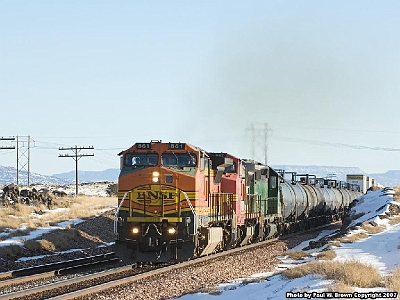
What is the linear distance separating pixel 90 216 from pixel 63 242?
1064cm

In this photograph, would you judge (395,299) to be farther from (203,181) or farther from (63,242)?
(63,242)

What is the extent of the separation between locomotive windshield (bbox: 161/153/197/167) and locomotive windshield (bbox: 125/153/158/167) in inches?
10.1

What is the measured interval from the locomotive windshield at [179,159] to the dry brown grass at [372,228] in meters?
13.8

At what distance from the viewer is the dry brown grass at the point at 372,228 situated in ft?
96.1

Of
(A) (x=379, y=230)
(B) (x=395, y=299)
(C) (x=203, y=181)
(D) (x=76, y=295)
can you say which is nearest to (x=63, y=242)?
(C) (x=203, y=181)

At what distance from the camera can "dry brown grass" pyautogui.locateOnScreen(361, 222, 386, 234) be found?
96.1 ft

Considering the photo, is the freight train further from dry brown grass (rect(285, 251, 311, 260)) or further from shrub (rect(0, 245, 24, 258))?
shrub (rect(0, 245, 24, 258))

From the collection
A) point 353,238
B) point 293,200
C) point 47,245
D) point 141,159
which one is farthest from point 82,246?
point 293,200

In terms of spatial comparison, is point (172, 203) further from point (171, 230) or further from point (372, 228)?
point (372, 228)

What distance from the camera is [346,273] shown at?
12727mm

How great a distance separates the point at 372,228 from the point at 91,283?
60.2ft

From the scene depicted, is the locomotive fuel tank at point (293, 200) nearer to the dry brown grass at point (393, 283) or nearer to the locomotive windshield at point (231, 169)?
the locomotive windshield at point (231, 169)

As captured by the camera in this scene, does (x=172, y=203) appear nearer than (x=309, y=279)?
No

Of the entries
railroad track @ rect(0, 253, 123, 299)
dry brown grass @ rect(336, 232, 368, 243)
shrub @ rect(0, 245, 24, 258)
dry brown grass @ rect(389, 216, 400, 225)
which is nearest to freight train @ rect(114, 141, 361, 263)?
railroad track @ rect(0, 253, 123, 299)
